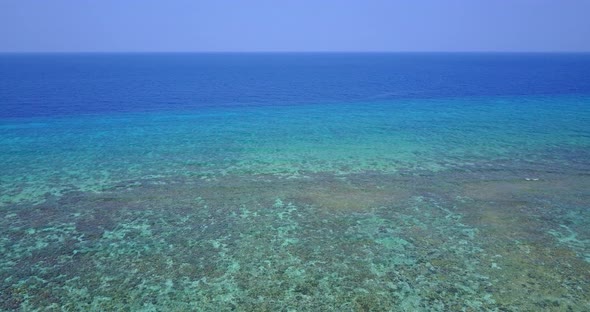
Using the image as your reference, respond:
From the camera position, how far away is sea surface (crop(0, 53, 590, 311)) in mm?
13383

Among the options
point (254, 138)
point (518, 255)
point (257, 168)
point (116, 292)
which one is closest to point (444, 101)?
point (254, 138)

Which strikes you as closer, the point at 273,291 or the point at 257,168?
the point at 273,291

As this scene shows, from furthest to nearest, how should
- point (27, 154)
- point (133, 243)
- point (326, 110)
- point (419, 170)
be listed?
point (326, 110) < point (27, 154) < point (419, 170) < point (133, 243)

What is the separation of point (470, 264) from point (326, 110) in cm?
3884

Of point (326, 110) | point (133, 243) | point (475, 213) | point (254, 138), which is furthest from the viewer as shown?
point (326, 110)

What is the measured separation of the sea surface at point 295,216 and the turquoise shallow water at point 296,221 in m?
0.08

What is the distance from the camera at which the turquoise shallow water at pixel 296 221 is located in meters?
13.4

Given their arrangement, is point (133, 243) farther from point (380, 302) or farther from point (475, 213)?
point (475, 213)

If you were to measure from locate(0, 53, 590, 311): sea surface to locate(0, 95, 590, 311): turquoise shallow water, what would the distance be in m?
0.08

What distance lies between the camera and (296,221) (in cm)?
1872

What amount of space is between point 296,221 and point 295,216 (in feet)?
1.88

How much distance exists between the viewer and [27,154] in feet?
97.5

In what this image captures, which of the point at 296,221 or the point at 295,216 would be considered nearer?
the point at 296,221

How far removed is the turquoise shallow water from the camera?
13375 mm
